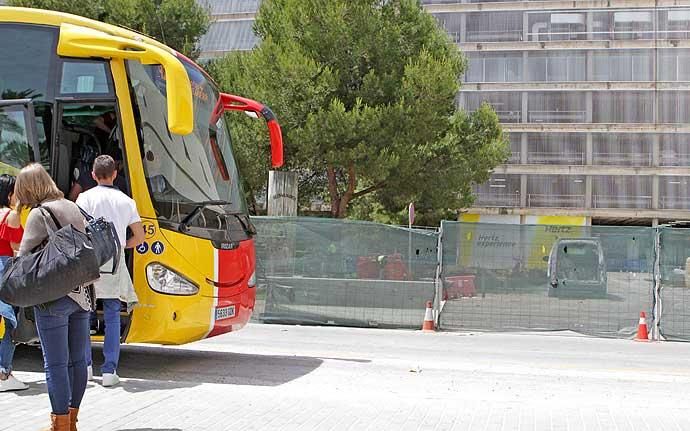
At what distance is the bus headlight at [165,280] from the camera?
7609 millimetres

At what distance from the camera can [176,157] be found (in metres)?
7.95

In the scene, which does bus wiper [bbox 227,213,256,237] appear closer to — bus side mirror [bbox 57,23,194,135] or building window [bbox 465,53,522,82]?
bus side mirror [bbox 57,23,194,135]

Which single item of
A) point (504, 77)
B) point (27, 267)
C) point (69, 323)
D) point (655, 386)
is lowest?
point (655, 386)

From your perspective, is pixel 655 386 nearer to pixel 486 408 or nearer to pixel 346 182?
pixel 486 408

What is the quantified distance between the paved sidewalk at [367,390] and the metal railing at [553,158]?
4295cm

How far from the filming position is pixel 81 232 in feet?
16.1

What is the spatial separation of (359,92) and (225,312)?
20414 millimetres

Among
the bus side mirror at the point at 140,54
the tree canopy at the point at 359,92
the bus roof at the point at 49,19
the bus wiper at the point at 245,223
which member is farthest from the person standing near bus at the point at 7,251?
the tree canopy at the point at 359,92

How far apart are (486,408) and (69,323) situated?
345cm

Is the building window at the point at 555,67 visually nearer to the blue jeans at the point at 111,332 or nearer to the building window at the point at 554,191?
the building window at the point at 554,191

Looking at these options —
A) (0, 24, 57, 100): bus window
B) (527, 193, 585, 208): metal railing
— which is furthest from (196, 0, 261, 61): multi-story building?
(0, 24, 57, 100): bus window

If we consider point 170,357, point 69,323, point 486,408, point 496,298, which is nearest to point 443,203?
point 496,298

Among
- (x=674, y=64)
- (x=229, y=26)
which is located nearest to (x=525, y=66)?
(x=674, y=64)

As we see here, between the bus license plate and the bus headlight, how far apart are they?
0.48 meters
